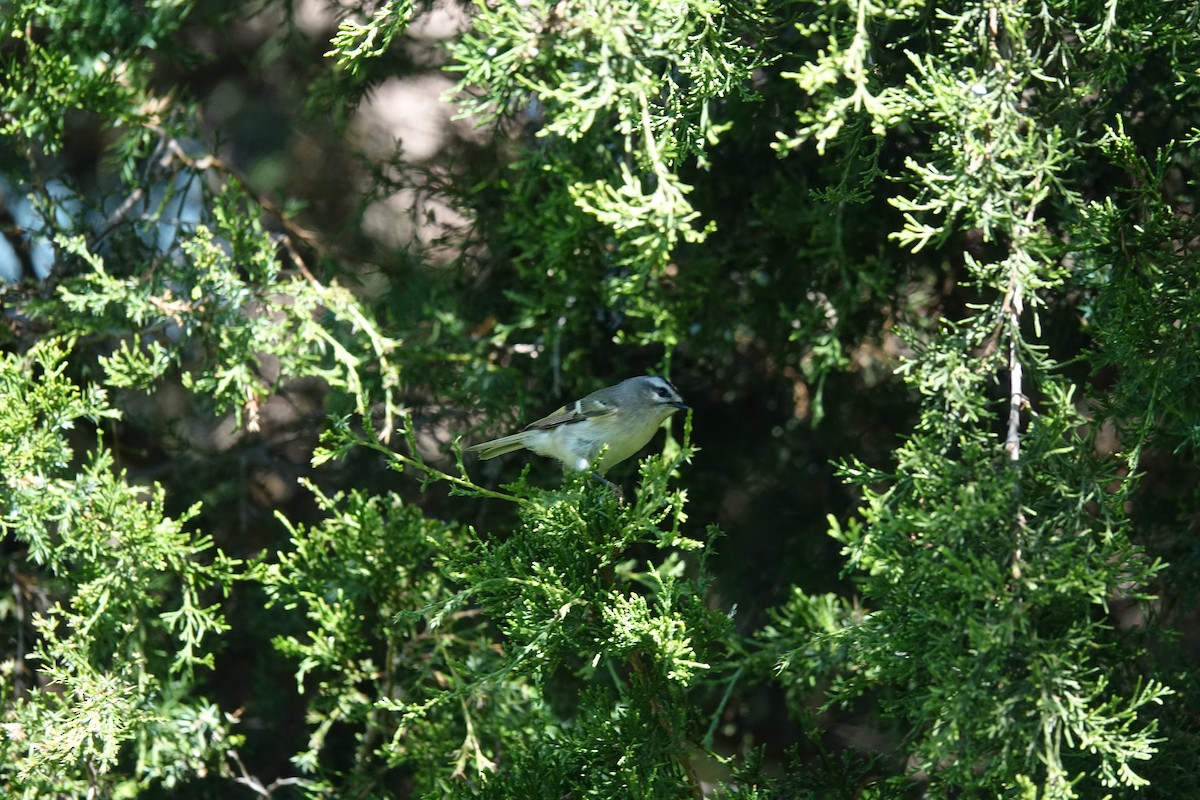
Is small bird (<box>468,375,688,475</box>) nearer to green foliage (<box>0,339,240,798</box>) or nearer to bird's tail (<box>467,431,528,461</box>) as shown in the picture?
bird's tail (<box>467,431,528,461</box>)

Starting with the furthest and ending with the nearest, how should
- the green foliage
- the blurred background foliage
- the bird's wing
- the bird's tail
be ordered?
the bird's wing → the bird's tail → the green foliage → the blurred background foliage

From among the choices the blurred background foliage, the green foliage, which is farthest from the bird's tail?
the green foliage

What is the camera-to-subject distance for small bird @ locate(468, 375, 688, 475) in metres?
3.86

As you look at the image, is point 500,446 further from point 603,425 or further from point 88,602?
point 88,602

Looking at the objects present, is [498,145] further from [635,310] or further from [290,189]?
[290,189]

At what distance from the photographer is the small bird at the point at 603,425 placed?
3.86 m

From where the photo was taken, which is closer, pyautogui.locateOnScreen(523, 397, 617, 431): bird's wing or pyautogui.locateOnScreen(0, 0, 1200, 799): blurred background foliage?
pyautogui.locateOnScreen(0, 0, 1200, 799): blurred background foliage

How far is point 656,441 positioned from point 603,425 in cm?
107

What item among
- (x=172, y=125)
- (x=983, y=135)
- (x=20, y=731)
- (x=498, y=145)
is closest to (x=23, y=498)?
(x=20, y=731)

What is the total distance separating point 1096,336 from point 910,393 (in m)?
1.32

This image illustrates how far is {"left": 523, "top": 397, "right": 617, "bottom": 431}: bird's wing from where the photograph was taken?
12.8 feet

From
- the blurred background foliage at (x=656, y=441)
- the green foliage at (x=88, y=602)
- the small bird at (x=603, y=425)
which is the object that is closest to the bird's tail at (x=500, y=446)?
the small bird at (x=603, y=425)

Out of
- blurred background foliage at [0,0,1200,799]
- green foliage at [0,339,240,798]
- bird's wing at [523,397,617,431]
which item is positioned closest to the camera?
blurred background foliage at [0,0,1200,799]

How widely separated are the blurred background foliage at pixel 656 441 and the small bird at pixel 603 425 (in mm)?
118
